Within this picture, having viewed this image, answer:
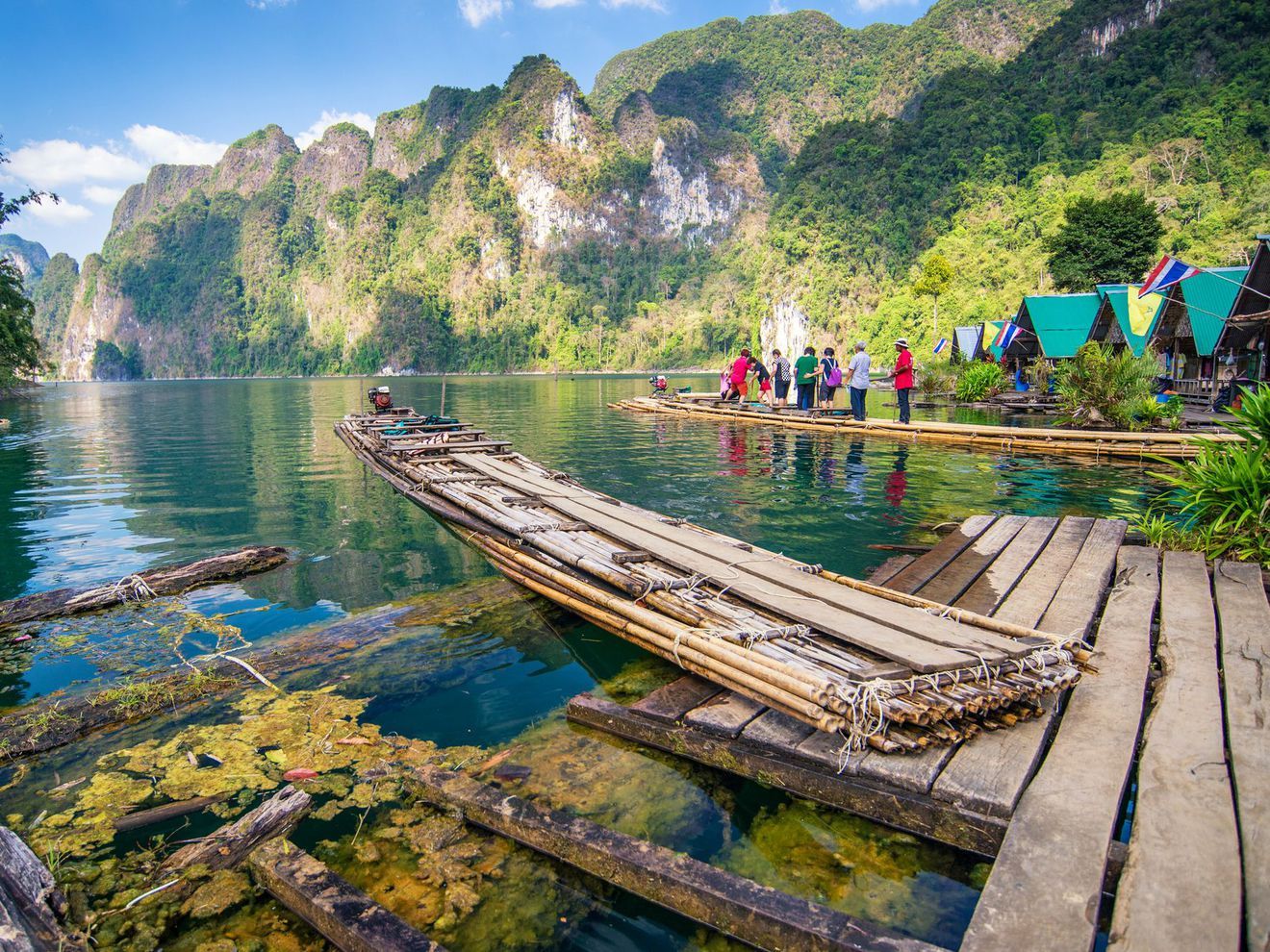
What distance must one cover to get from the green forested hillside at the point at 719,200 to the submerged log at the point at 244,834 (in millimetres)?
58425

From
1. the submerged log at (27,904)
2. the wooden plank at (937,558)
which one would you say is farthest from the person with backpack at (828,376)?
the submerged log at (27,904)

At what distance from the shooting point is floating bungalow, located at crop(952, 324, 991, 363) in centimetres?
3747

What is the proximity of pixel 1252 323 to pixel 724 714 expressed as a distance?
70.8ft

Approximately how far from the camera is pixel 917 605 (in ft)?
15.2

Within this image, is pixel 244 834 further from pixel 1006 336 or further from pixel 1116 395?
pixel 1006 336

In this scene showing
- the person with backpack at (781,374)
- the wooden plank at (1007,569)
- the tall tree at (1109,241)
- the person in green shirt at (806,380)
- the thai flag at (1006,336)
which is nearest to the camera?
the wooden plank at (1007,569)

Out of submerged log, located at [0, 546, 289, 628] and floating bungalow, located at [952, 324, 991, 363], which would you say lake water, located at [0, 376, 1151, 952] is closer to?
submerged log, located at [0, 546, 289, 628]

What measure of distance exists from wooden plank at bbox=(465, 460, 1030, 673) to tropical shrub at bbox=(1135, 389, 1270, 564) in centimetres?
330

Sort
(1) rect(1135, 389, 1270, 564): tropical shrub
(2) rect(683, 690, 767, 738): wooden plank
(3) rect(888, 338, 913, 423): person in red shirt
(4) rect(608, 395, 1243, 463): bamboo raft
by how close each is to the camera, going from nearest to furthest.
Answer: (2) rect(683, 690, 767, 738): wooden plank → (1) rect(1135, 389, 1270, 564): tropical shrub → (4) rect(608, 395, 1243, 463): bamboo raft → (3) rect(888, 338, 913, 423): person in red shirt

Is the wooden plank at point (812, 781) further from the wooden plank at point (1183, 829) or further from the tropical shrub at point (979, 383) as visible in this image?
the tropical shrub at point (979, 383)

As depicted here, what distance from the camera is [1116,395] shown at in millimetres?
16516

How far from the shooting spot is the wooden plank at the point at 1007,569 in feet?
16.2

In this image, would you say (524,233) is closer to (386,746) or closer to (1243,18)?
(1243,18)

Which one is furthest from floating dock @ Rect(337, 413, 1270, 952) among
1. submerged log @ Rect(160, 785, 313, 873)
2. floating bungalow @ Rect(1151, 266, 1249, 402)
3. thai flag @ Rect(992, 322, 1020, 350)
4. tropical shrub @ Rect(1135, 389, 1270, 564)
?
thai flag @ Rect(992, 322, 1020, 350)
